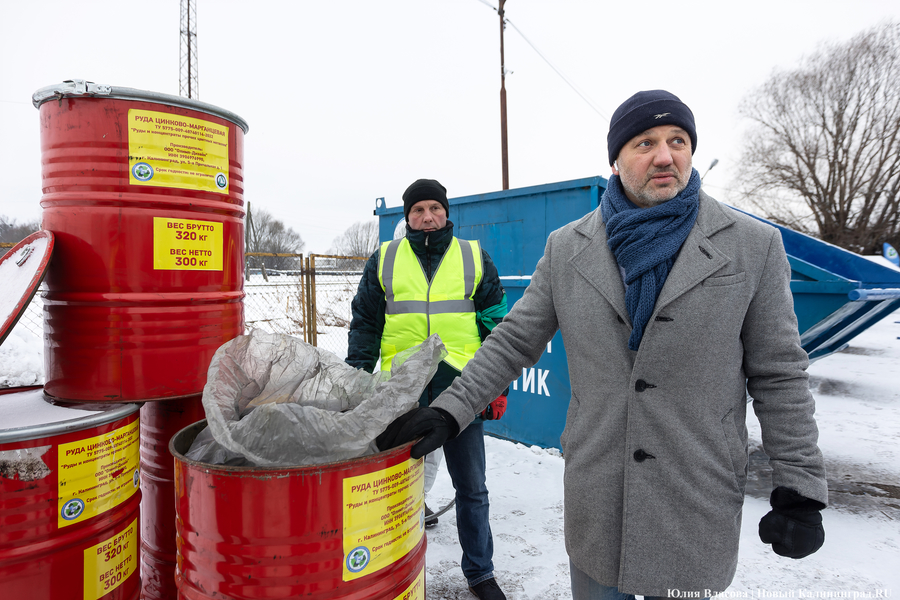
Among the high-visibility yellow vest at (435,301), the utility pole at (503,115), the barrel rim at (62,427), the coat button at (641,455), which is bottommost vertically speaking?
the coat button at (641,455)

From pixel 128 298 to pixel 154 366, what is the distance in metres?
0.24

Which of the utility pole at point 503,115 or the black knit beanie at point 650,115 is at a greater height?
the utility pole at point 503,115

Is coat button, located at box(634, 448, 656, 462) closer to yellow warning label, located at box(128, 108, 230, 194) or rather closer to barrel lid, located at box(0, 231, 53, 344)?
yellow warning label, located at box(128, 108, 230, 194)

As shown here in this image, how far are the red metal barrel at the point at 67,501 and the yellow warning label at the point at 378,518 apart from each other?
822 mm

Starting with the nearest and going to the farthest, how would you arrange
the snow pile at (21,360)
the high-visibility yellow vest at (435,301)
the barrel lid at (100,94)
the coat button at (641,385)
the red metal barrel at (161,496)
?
1. the coat button at (641,385)
2. the barrel lid at (100,94)
3. the red metal barrel at (161,496)
4. the high-visibility yellow vest at (435,301)
5. the snow pile at (21,360)

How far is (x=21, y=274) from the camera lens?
1.56 metres

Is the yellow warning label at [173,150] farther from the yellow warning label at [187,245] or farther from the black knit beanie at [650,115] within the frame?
the black knit beanie at [650,115]

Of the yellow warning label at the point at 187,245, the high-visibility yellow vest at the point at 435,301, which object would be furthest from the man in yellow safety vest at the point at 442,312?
the yellow warning label at the point at 187,245

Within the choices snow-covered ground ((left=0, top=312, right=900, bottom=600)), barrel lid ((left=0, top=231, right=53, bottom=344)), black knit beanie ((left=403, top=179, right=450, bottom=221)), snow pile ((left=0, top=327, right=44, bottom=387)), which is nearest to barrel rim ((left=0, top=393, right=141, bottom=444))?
barrel lid ((left=0, top=231, right=53, bottom=344))

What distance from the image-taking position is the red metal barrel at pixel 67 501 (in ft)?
4.42

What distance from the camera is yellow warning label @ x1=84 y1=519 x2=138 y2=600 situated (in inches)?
58.4

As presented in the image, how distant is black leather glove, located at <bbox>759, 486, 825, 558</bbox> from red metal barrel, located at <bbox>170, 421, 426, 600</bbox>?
1.00 meters

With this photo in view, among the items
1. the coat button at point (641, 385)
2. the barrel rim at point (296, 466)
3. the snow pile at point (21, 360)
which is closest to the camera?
the barrel rim at point (296, 466)

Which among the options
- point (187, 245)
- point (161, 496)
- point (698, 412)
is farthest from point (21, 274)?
point (698, 412)
